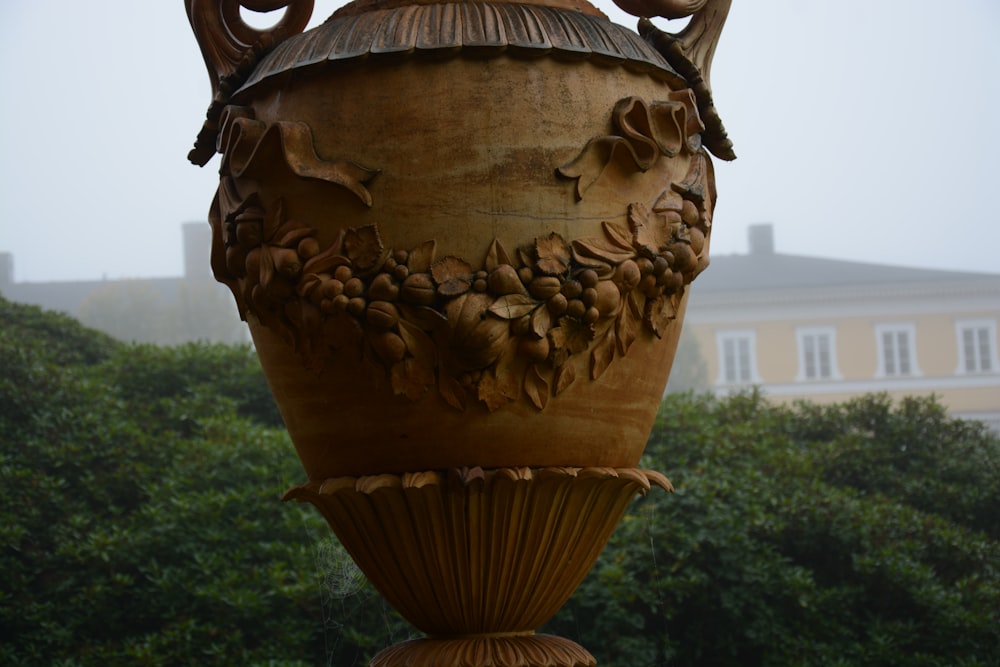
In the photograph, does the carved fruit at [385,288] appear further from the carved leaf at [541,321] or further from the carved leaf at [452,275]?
the carved leaf at [541,321]

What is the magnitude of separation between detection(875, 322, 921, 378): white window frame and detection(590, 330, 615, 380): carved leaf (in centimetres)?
2250

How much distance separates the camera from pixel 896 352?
79.2ft

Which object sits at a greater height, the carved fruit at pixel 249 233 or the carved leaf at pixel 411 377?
the carved fruit at pixel 249 233

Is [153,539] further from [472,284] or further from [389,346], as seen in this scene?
[472,284]

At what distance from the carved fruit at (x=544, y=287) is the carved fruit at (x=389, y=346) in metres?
0.31

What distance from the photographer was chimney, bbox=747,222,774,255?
2955 cm

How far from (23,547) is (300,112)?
12.5ft

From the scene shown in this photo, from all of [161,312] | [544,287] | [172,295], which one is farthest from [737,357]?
[544,287]

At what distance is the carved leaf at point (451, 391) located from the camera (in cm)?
271

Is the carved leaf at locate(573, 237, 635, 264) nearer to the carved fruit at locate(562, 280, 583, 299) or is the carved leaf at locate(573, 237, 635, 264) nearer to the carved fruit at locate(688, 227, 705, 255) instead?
the carved fruit at locate(562, 280, 583, 299)

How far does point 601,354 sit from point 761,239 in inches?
1093

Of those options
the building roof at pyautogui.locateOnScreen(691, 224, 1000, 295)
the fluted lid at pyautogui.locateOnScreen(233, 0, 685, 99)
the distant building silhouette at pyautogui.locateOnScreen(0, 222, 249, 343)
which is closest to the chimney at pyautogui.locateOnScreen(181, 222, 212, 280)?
the distant building silhouette at pyautogui.locateOnScreen(0, 222, 249, 343)

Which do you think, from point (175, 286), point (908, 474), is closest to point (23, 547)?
point (908, 474)

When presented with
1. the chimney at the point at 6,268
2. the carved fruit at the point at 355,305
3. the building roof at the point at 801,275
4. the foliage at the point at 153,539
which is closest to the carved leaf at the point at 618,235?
the carved fruit at the point at 355,305
